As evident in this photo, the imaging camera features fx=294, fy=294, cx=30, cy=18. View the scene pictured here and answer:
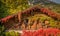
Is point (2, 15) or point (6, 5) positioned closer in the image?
point (2, 15)

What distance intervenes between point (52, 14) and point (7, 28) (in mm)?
3096

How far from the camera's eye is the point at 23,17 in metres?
18.7

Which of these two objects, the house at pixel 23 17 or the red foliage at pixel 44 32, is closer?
the red foliage at pixel 44 32

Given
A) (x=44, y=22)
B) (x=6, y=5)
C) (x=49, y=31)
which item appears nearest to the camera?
(x=49, y=31)

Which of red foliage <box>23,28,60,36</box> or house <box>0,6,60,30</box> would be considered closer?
red foliage <box>23,28,60,36</box>

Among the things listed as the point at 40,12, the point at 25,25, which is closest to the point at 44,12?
the point at 40,12

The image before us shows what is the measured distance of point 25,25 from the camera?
18625 millimetres

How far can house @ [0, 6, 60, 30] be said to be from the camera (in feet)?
59.8

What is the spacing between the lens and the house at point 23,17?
59.8 ft

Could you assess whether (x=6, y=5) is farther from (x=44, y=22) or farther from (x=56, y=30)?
(x=56, y=30)

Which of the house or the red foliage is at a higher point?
the house

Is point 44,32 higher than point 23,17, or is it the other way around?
point 23,17

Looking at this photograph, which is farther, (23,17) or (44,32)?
(23,17)

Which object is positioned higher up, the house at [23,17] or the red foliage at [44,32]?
the house at [23,17]
